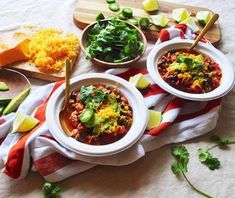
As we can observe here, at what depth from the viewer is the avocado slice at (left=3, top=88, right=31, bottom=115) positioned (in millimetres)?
1133

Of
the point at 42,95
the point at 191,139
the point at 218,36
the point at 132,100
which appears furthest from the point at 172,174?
the point at 218,36

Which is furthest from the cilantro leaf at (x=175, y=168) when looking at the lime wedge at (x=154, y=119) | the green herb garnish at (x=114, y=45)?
the green herb garnish at (x=114, y=45)

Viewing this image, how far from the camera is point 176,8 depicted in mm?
1614

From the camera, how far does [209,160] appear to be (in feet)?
3.55

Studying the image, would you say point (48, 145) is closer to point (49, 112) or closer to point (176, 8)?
point (49, 112)

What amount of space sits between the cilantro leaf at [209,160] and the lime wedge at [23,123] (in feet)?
1.70

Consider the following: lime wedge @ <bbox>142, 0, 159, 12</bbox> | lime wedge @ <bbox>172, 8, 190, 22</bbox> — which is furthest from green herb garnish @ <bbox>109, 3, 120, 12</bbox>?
lime wedge @ <bbox>172, 8, 190, 22</bbox>

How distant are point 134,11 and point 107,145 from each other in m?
0.78

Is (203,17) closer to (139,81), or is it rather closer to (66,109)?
(139,81)

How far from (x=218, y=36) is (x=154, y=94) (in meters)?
0.48

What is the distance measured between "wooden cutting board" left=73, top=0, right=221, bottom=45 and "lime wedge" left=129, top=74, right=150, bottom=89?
1.03 ft

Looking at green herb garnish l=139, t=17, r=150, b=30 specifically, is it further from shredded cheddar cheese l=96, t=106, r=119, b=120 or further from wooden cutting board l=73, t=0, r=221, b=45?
shredded cheddar cheese l=96, t=106, r=119, b=120

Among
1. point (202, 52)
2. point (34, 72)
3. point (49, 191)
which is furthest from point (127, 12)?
point (49, 191)

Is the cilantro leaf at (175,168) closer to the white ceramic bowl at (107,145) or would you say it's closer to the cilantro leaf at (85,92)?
the white ceramic bowl at (107,145)
